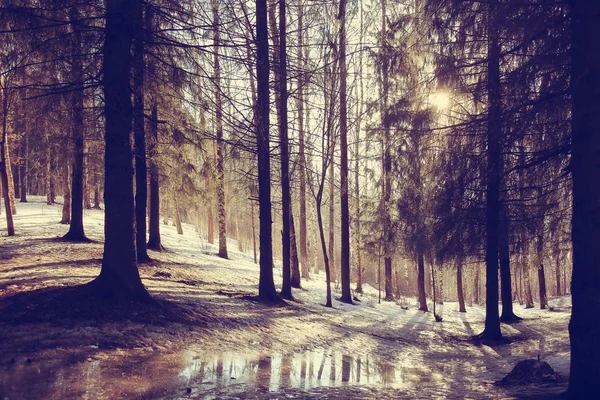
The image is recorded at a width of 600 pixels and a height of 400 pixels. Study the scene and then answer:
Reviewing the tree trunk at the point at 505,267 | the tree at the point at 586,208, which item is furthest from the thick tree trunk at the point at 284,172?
the tree at the point at 586,208

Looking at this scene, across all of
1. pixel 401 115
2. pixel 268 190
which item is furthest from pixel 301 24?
pixel 268 190

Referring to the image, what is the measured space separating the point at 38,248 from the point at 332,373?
11.5m

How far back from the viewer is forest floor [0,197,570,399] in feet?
19.3

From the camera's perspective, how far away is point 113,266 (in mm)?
8531

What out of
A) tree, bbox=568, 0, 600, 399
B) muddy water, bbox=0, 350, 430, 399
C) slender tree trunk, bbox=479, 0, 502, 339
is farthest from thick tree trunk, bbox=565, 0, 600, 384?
muddy water, bbox=0, 350, 430, 399

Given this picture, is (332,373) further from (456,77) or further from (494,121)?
(456,77)

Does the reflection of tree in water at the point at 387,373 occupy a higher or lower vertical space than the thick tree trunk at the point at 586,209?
lower

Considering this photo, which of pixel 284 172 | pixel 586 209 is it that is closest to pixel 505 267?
pixel 284 172

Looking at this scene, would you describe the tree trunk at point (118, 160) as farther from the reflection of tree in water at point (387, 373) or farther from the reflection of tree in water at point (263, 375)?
the reflection of tree in water at point (387, 373)

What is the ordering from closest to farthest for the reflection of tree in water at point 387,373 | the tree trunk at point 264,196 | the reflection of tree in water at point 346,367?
the reflection of tree in water at point 346,367, the reflection of tree in water at point 387,373, the tree trunk at point 264,196

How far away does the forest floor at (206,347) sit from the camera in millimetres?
5871

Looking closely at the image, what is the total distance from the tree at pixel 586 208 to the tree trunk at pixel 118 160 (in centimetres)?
757

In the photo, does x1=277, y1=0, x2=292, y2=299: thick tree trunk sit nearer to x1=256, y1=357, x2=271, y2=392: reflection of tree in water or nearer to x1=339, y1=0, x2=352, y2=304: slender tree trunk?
x1=339, y1=0, x2=352, y2=304: slender tree trunk

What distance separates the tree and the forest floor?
726 millimetres
